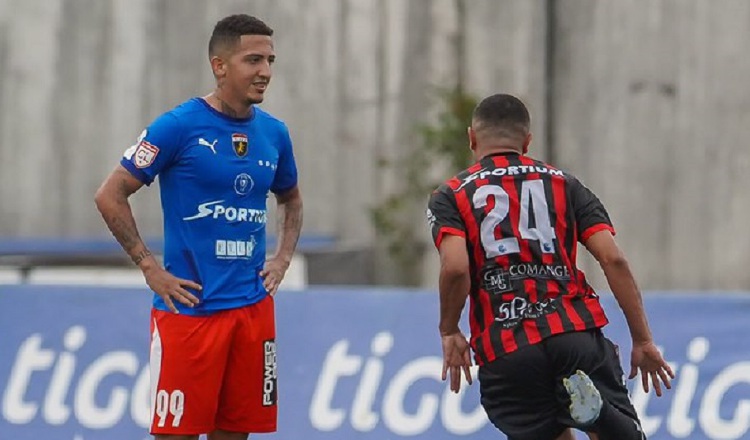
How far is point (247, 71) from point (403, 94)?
262 inches

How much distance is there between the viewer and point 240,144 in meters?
6.92

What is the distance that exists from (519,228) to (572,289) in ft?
1.12

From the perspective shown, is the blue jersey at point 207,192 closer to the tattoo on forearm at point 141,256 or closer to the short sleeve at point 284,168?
the tattoo on forearm at point 141,256

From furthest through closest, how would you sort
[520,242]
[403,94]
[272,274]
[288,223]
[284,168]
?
[403,94]
[288,223]
[284,168]
[272,274]
[520,242]

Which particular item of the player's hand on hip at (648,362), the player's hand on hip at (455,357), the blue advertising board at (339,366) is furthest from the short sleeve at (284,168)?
the blue advertising board at (339,366)

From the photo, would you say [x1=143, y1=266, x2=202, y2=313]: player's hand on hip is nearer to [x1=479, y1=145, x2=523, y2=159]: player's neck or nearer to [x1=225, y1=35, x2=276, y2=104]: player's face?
[x1=225, y1=35, x2=276, y2=104]: player's face

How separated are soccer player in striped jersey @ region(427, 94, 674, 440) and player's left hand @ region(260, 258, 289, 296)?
898 millimetres

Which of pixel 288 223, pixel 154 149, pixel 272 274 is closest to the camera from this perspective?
pixel 154 149

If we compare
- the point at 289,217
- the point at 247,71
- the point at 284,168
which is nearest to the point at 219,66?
the point at 247,71

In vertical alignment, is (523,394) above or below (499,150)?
below

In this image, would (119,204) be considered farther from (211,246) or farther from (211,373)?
(211,373)

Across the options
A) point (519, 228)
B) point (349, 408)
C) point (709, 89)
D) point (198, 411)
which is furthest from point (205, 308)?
point (709, 89)

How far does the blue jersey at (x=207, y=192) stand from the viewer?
268 inches

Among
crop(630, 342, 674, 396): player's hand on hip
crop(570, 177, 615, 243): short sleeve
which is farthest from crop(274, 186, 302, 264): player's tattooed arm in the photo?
crop(630, 342, 674, 396): player's hand on hip
